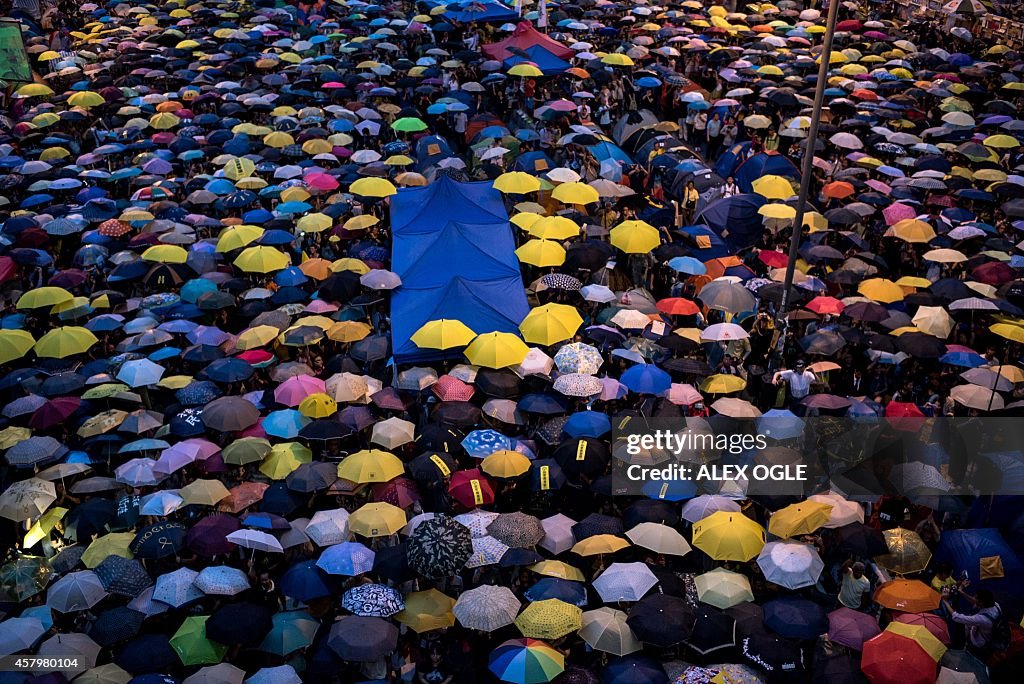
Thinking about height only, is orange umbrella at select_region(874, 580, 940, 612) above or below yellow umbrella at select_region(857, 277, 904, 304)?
above

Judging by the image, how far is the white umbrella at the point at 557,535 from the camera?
11180mm

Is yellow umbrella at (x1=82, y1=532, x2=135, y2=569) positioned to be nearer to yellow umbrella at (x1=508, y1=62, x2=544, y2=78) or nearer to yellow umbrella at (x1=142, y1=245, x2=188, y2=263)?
yellow umbrella at (x1=142, y1=245, x2=188, y2=263)

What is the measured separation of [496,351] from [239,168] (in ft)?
30.7

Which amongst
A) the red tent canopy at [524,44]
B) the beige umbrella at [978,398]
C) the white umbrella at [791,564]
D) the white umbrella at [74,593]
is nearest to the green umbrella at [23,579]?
the white umbrella at [74,593]

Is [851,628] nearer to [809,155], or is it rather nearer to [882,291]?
[809,155]

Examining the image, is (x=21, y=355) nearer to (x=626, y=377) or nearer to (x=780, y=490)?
(x=626, y=377)

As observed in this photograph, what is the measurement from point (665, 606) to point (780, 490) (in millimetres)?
2973

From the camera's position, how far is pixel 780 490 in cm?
1214

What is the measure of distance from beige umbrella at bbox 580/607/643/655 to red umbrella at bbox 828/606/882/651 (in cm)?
192

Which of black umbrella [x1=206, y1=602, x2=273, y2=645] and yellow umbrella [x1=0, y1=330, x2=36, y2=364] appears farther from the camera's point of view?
yellow umbrella [x1=0, y1=330, x2=36, y2=364]

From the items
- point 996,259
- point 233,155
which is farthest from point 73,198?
point 996,259

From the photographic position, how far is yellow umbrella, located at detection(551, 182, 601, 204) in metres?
18.8

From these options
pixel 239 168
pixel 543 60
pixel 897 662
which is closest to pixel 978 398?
pixel 897 662
